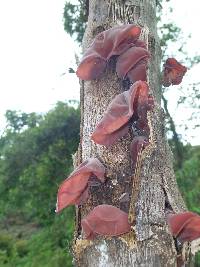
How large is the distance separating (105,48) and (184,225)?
2.66 ft

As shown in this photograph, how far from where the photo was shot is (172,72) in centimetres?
217

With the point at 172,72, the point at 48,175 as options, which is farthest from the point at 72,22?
the point at 172,72

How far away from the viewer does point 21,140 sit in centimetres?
850

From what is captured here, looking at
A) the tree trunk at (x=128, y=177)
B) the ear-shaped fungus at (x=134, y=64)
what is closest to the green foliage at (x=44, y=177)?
the tree trunk at (x=128, y=177)

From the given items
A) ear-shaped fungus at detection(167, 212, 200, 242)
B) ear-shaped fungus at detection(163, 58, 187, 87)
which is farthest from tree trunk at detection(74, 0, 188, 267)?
ear-shaped fungus at detection(163, 58, 187, 87)

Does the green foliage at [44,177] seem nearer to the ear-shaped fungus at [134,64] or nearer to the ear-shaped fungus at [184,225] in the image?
the ear-shaped fungus at [134,64]

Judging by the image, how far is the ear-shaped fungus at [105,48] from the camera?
5.80 ft

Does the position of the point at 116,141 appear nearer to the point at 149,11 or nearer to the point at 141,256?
the point at 141,256

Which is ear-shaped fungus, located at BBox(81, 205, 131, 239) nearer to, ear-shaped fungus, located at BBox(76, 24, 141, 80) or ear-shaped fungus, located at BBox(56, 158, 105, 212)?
ear-shaped fungus, located at BBox(56, 158, 105, 212)

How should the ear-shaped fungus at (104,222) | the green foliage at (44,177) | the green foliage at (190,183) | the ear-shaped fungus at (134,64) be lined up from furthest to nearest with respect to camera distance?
the green foliage at (44,177)
the green foliage at (190,183)
the ear-shaped fungus at (134,64)
the ear-shaped fungus at (104,222)

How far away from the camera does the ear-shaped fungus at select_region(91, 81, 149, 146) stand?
157 centimetres

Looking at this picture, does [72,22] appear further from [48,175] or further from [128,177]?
[128,177]

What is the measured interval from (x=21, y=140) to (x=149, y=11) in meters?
6.76

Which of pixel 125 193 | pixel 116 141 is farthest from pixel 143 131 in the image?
pixel 125 193
